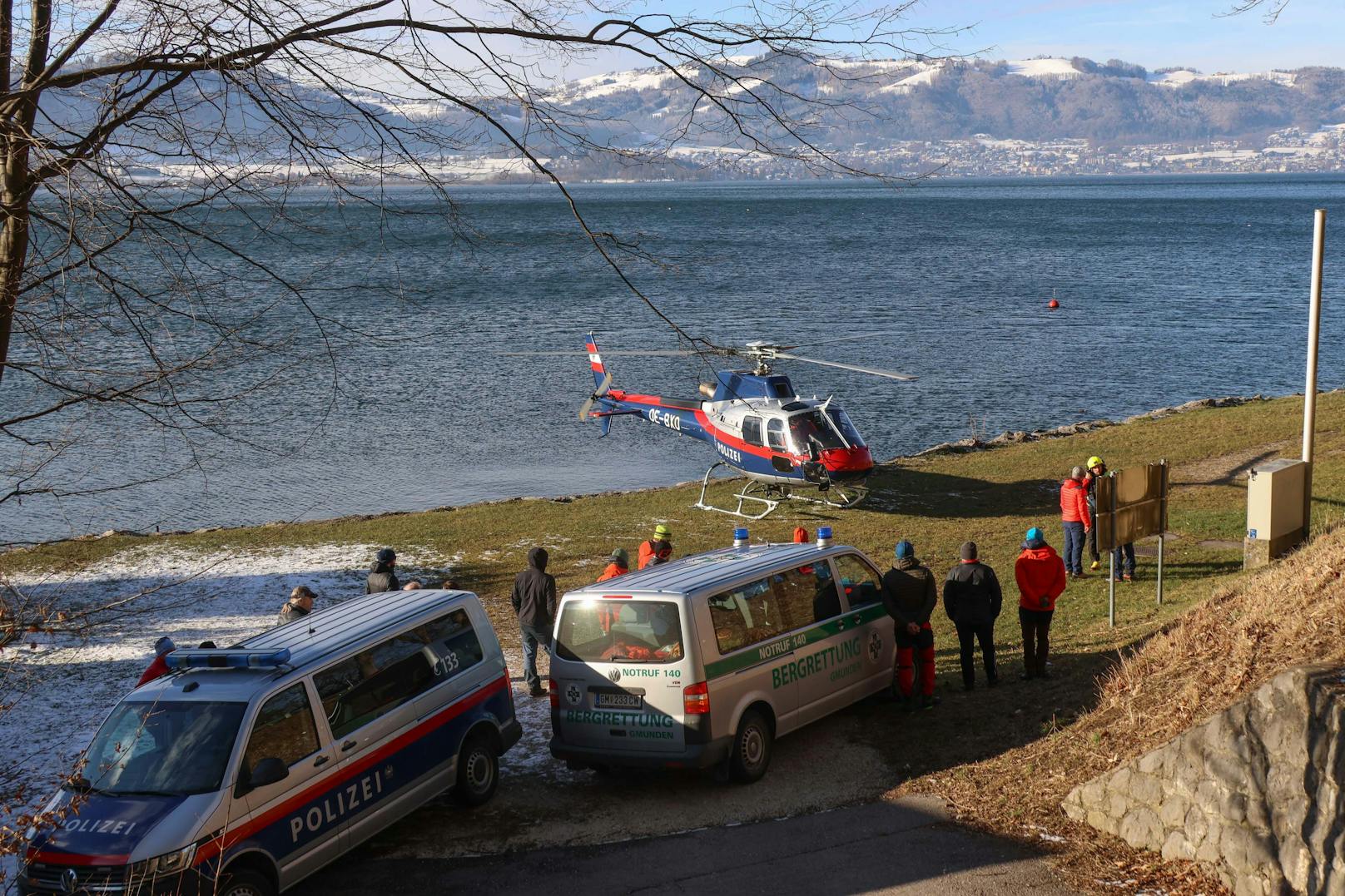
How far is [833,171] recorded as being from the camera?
599 cm

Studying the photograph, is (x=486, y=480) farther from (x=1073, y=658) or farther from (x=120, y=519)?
(x=1073, y=658)

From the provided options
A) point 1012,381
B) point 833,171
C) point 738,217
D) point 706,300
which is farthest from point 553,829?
point 738,217

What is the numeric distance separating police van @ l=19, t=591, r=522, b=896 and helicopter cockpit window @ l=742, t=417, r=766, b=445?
12.6 meters

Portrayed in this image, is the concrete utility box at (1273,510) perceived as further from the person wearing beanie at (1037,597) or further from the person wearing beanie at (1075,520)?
the person wearing beanie at (1037,597)

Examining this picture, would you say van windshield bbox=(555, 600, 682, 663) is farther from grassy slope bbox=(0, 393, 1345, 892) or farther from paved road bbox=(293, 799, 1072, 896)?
grassy slope bbox=(0, 393, 1345, 892)

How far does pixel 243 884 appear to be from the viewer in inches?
291

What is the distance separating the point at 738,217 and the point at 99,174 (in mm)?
145997

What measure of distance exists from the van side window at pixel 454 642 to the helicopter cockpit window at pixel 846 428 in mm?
12163

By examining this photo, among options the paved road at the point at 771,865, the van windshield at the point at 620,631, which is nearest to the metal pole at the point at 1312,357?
the paved road at the point at 771,865

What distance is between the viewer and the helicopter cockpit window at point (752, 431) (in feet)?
72.4

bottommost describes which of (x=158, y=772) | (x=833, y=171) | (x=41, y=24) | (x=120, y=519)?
(x=120, y=519)

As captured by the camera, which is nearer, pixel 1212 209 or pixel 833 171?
pixel 833 171

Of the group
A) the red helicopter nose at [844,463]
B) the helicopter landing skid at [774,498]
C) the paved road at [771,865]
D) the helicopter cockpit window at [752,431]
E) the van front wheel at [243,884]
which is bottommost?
the helicopter landing skid at [774,498]

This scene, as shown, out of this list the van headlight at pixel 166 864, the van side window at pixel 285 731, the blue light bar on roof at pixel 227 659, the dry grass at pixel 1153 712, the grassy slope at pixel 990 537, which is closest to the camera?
the van headlight at pixel 166 864
